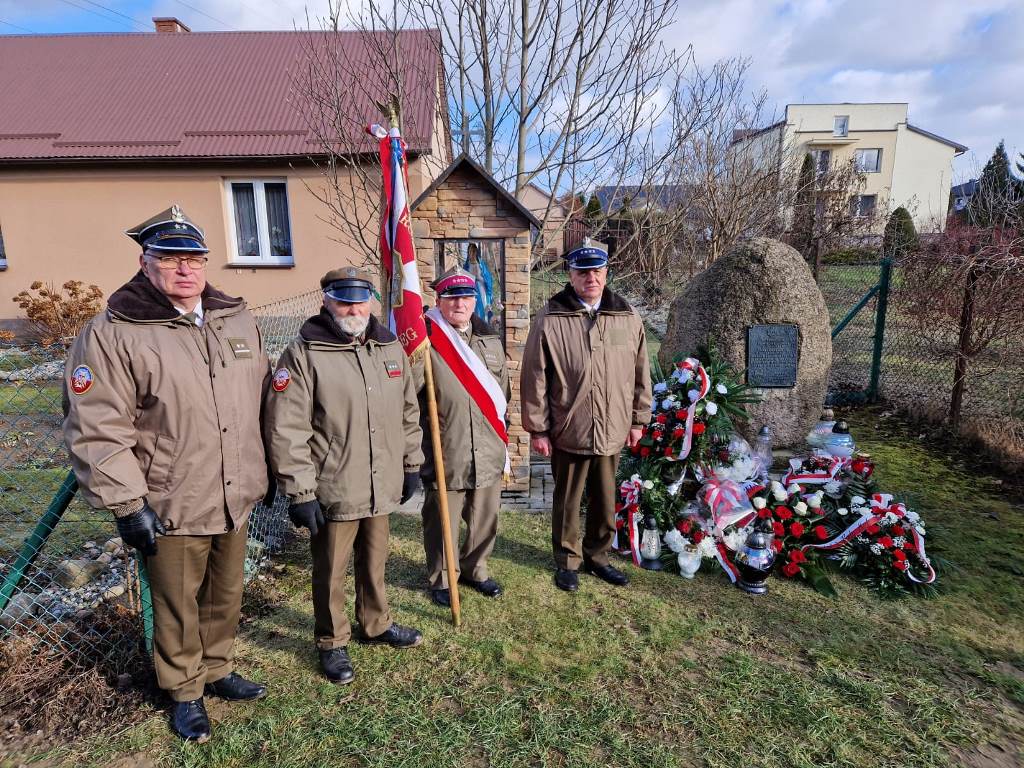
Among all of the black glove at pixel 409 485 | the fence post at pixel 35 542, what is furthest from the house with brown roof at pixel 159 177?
the fence post at pixel 35 542

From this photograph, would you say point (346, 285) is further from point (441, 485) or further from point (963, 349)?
point (963, 349)

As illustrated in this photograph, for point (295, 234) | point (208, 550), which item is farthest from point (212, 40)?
point (208, 550)

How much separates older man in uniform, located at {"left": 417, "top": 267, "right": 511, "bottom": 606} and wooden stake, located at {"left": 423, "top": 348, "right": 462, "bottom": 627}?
2.8 inches

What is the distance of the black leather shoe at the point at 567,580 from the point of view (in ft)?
12.4

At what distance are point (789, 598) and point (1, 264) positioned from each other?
15733mm

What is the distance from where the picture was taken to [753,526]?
13.2 ft

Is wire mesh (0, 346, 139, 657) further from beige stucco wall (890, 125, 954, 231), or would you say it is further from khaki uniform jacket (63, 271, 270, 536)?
beige stucco wall (890, 125, 954, 231)

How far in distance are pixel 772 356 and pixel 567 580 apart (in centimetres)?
315

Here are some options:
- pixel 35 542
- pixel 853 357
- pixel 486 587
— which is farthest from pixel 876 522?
pixel 853 357

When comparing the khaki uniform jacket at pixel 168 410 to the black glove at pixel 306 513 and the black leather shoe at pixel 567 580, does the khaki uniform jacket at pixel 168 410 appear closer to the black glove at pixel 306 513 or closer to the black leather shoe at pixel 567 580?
the black glove at pixel 306 513

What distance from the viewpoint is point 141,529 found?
7.35 feet

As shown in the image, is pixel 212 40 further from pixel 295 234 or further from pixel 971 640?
pixel 971 640

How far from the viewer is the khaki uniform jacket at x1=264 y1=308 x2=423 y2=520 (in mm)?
2607

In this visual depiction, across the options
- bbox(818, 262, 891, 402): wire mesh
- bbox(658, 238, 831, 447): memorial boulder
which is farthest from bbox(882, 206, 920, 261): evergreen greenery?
bbox(658, 238, 831, 447): memorial boulder
